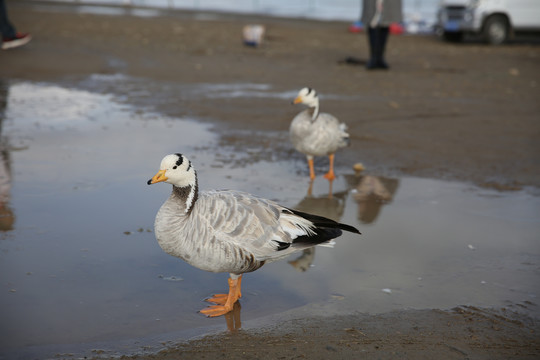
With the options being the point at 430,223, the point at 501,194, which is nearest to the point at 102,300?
the point at 430,223

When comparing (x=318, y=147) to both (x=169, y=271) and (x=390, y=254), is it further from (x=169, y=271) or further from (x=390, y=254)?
(x=169, y=271)

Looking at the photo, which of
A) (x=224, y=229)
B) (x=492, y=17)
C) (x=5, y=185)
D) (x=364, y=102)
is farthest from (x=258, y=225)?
(x=492, y=17)

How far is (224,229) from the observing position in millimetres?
4688

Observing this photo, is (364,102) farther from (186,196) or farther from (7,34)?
(7,34)

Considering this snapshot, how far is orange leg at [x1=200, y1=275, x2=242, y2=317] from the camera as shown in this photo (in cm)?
473

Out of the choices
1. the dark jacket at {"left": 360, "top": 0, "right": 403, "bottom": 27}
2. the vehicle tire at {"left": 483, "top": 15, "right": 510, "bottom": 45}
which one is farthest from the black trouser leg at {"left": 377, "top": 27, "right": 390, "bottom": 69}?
the vehicle tire at {"left": 483, "top": 15, "right": 510, "bottom": 45}

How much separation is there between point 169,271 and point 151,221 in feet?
3.63

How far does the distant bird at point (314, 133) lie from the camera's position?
312 inches

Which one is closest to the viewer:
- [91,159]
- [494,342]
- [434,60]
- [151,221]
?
[494,342]

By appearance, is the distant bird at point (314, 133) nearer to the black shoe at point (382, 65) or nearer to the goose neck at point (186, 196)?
the goose neck at point (186, 196)

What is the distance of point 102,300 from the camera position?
190 inches

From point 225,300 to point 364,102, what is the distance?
8106 mm

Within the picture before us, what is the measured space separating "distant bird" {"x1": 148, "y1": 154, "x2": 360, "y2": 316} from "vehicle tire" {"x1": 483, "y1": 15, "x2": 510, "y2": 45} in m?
19.1

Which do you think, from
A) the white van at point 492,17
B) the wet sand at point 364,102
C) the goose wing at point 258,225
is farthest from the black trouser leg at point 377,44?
the goose wing at point 258,225
